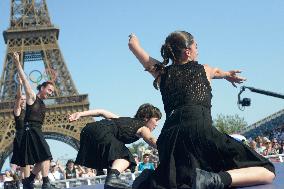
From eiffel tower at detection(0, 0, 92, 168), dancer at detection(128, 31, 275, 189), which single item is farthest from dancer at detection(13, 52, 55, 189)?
eiffel tower at detection(0, 0, 92, 168)

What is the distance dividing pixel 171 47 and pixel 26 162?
414cm

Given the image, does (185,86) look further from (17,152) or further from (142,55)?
(17,152)

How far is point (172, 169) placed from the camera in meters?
3.80

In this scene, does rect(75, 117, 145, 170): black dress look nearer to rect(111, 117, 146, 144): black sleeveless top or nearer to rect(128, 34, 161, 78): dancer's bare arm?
rect(111, 117, 146, 144): black sleeveless top

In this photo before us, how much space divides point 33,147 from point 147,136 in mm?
2393

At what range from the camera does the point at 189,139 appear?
12.5 ft

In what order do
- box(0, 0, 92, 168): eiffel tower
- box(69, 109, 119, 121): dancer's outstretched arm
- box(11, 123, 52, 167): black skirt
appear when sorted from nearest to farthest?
box(69, 109, 119, 121): dancer's outstretched arm
box(11, 123, 52, 167): black skirt
box(0, 0, 92, 168): eiffel tower

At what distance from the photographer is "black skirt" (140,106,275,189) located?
149 inches

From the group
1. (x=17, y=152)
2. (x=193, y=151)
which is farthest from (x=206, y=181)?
(x=17, y=152)

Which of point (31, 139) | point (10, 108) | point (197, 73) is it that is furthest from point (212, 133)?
point (10, 108)

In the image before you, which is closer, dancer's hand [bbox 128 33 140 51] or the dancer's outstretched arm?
dancer's hand [bbox 128 33 140 51]

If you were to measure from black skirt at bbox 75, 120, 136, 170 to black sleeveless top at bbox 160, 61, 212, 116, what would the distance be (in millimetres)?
1913

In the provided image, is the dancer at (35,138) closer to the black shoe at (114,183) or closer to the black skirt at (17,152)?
the black skirt at (17,152)

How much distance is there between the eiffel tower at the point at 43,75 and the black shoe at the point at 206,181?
3832 centimetres
